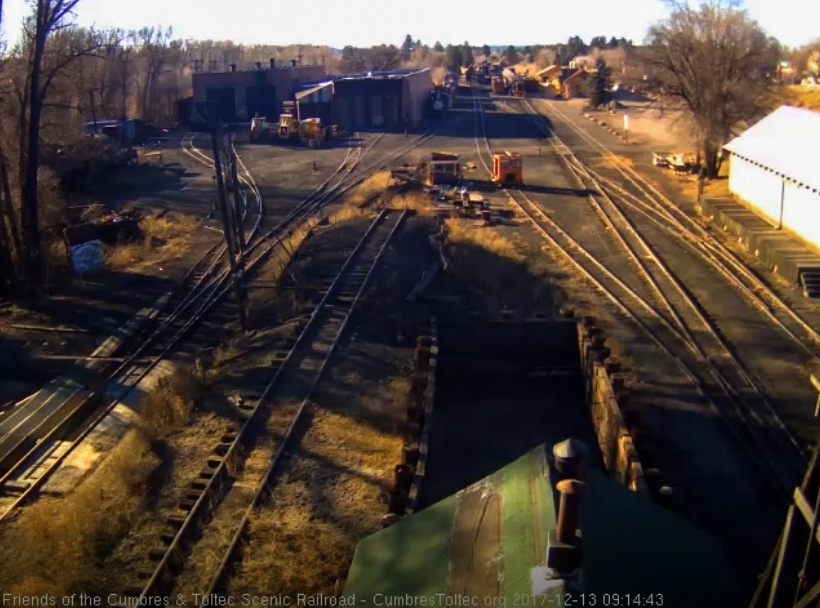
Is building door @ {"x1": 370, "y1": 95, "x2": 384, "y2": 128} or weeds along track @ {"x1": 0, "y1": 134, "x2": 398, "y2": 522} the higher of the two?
building door @ {"x1": 370, "y1": 95, "x2": 384, "y2": 128}

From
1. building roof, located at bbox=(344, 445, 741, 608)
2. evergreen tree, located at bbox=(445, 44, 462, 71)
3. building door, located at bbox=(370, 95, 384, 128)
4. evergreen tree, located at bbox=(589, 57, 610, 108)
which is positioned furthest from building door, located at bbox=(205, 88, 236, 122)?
evergreen tree, located at bbox=(445, 44, 462, 71)

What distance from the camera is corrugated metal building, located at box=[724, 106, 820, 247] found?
1980 cm

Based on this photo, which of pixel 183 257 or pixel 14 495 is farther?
pixel 183 257

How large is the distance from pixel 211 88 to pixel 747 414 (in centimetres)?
4413

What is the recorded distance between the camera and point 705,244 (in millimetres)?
21062

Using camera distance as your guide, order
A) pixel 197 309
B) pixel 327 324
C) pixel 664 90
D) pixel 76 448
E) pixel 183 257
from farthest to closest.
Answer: pixel 664 90, pixel 183 257, pixel 197 309, pixel 327 324, pixel 76 448

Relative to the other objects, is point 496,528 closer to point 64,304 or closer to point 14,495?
point 14,495

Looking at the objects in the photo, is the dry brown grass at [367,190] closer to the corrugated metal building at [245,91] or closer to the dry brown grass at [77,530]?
the dry brown grass at [77,530]

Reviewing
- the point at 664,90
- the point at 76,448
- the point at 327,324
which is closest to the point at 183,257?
the point at 327,324

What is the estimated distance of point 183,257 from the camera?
2086 centimetres

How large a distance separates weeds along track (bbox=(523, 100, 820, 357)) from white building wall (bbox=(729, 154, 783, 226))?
1623mm

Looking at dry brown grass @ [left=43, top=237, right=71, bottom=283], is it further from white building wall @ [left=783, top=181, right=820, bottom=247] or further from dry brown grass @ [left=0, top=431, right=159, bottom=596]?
white building wall @ [left=783, top=181, right=820, bottom=247]

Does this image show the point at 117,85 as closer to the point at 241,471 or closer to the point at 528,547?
the point at 241,471

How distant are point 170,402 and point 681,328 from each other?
878 centimetres
